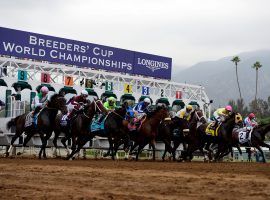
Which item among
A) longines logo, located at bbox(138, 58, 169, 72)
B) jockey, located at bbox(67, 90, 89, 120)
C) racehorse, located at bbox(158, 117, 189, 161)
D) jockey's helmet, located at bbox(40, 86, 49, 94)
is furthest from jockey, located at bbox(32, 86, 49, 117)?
longines logo, located at bbox(138, 58, 169, 72)

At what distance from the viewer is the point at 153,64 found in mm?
36656

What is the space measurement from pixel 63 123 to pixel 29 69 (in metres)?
8.74

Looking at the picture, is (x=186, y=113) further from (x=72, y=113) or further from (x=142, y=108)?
(x=72, y=113)

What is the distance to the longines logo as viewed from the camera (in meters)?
35.8

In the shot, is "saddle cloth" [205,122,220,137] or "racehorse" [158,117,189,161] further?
"racehorse" [158,117,189,161]

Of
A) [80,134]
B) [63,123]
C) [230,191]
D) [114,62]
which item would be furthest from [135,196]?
[114,62]

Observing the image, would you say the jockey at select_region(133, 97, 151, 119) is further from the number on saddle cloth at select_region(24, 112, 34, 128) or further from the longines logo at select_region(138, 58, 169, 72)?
the longines logo at select_region(138, 58, 169, 72)

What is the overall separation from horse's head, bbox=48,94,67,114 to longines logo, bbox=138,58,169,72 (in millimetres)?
17306

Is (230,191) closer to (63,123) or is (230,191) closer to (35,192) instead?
(35,192)

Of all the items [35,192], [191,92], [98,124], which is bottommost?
[35,192]

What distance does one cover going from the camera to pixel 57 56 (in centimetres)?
3031

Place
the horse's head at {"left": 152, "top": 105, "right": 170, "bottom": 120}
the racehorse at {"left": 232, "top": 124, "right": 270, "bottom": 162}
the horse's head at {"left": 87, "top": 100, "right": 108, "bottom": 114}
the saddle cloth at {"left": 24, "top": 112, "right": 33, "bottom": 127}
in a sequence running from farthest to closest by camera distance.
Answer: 1. the racehorse at {"left": 232, "top": 124, "right": 270, "bottom": 162}
2. the horse's head at {"left": 152, "top": 105, "right": 170, "bottom": 120}
3. the saddle cloth at {"left": 24, "top": 112, "right": 33, "bottom": 127}
4. the horse's head at {"left": 87, "top": 100, "right": 108, "bottom": 114}

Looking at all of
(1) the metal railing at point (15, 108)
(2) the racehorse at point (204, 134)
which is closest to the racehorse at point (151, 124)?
(2) the racehorse at point (204, 134)

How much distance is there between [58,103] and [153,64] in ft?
61.4
